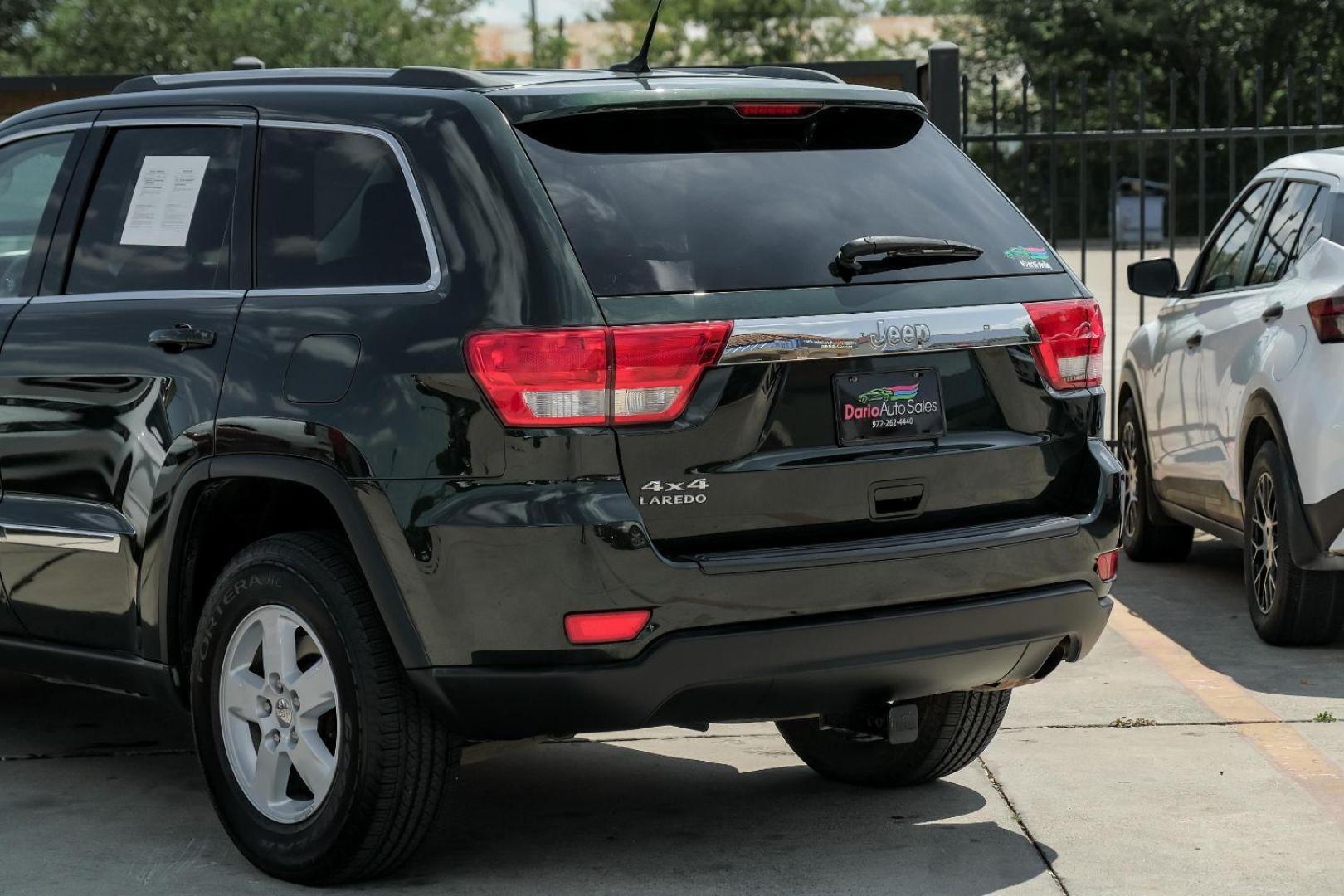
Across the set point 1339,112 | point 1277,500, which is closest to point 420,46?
point 1339,112

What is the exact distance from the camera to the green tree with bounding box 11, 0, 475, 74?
142 ft

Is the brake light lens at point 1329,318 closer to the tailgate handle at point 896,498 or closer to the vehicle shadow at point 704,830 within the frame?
the vehicle shadow at point 704,830

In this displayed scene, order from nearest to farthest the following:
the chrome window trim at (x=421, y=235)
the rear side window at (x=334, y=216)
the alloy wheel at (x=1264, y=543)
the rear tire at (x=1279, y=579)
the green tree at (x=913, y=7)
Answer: the chrome window trim at (x=421, y=235) → the rear side window at (x=334, y=216) → the rear tire at (x=1279, y=579) → the alloy wheel at (x=1264, y=543) → the green tree at (x=913, y=7)

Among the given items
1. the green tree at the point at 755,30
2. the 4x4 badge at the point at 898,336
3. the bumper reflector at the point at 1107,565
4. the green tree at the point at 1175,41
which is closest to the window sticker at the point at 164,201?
the 4x4 badge at the point at 898,336

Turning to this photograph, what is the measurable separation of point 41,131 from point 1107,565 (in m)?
3.01

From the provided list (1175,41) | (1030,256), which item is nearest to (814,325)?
(1030,256)

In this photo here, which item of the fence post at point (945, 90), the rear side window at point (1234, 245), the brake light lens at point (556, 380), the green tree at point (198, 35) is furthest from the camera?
the green tree at point (198, 35)

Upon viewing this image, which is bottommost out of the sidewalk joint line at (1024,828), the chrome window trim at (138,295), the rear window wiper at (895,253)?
the sidewalk joint line at (1024,828)

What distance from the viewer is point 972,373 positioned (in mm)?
4359

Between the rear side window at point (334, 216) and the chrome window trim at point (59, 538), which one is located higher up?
the rear side window at point (334, 216)

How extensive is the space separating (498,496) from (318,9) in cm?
4934

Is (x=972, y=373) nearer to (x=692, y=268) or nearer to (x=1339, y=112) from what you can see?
(x=692, y=268)

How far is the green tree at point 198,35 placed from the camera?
142 ft

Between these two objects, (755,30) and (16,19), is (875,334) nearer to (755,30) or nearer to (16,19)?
(16,19)
